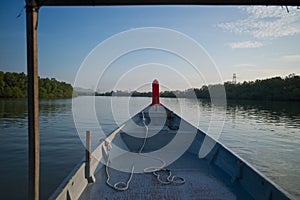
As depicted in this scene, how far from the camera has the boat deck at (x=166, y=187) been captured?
101 inches

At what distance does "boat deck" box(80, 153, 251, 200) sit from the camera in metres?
2.56

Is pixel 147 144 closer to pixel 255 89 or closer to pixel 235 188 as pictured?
pixel 235 188

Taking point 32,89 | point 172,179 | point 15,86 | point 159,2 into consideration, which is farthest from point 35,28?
point 15,86

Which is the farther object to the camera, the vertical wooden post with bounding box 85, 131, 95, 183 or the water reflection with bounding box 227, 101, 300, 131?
the water reflection with bounding box 227, 101, 300, 131

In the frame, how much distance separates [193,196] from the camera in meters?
2.57

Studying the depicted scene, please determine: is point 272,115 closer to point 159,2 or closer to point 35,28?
point 159,2

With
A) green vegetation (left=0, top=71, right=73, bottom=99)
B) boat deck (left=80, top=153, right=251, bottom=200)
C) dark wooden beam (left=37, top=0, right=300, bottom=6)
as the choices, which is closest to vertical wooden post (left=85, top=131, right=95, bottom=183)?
boat deck (left=80, top=153, right=251, bottom=200)

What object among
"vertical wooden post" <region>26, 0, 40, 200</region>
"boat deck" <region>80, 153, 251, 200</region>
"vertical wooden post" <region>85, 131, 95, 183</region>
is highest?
"vertical wooden post" <region>26, 0, 40, 200</region>

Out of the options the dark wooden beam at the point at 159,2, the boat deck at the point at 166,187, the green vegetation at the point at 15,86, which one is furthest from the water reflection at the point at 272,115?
the green vegetation at the point at 15,86

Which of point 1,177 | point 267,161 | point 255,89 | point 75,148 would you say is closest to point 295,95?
point 255,89

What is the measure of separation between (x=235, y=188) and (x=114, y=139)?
2481 millimetres

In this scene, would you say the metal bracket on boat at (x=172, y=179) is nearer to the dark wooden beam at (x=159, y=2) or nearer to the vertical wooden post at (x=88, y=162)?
the vertical wooden post at (x=88, y=162)

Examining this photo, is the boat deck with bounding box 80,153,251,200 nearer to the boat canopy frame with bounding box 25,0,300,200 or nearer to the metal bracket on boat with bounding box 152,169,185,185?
the metal bracket on boat with bounding box 152,169,185,185

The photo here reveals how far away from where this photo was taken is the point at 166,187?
2.80 metres
